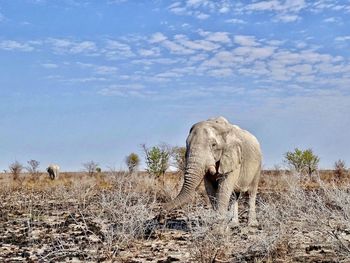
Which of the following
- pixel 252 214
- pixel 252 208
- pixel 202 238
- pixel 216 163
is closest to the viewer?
pixel 202 238

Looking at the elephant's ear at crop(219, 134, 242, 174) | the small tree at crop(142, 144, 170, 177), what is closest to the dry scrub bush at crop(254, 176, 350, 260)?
the elephant's ear at crop(219, 134, 242, 174)

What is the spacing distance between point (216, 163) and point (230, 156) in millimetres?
341

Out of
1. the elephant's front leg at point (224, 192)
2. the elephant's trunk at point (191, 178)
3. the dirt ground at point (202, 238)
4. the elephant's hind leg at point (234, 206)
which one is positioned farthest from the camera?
the elephant's hind leg at point (234, 206)

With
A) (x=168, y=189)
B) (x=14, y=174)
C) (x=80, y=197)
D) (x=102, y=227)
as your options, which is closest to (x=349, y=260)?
(x=102, y=227)

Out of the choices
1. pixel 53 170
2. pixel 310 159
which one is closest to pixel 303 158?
pixel 310 159

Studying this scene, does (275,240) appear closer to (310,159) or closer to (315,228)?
(315,228)

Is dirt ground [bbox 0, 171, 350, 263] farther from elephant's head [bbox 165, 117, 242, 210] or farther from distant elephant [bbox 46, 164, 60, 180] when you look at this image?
distant elephant [bbox 46, 164, 60, 180]

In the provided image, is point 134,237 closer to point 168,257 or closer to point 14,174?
point 168,257

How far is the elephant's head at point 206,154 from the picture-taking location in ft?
34.7

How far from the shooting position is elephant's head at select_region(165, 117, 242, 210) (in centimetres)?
1058

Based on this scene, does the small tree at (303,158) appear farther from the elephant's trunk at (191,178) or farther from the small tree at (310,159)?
the elephant's trunk at (191,178)

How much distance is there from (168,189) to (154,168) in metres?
13.7

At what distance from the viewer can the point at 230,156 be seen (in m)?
11.1

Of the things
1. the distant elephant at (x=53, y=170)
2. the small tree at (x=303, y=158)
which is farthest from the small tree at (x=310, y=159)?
the distant elephant at (x=53, y=170)
